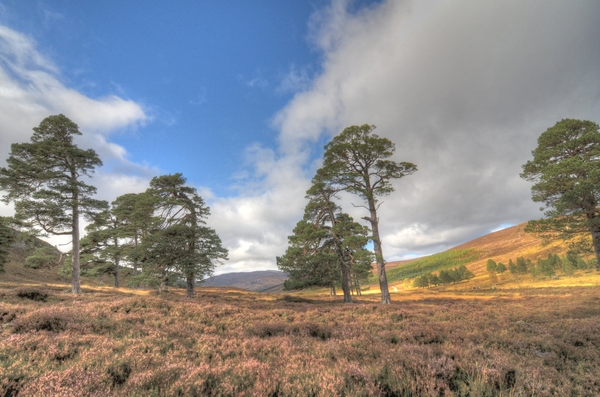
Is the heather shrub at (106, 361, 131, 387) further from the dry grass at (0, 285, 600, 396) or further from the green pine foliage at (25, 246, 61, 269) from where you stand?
the green pine foliage at (25, 246, 61, 269)

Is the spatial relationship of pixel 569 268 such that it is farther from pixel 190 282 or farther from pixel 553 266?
pixel 190 282

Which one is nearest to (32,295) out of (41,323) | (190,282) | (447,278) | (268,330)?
(41,323)

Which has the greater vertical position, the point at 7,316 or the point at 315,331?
the point at 7,316

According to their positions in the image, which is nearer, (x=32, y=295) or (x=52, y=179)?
(x=32, y=295)

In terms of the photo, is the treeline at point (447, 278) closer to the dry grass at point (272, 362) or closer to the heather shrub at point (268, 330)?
the dry grass at point (272, 362)

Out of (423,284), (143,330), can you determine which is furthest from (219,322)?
(423,284)

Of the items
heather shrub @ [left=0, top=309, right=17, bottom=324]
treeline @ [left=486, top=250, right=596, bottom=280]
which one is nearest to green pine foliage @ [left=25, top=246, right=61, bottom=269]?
heather shrub @ [left=0, top=309, right=17, bottom=324]

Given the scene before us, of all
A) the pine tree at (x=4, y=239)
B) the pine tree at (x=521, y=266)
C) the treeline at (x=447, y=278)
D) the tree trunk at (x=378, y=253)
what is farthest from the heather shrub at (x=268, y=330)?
the pine tree at (x=521, y=266)

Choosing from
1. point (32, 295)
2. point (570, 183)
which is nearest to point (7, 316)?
point (32, 295)

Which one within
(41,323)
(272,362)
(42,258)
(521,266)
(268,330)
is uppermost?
(42,258)

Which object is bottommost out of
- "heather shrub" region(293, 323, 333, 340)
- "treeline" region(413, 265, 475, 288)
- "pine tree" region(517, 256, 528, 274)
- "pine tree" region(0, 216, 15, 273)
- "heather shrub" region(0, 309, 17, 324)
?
"treeline" region(413, 265, 475, 288)

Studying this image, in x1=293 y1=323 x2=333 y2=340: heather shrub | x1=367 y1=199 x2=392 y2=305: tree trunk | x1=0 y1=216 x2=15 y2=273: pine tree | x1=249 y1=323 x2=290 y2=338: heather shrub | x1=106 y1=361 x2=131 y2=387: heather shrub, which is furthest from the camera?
x1=0 y1=216 x2=15 y2=273: pine tree

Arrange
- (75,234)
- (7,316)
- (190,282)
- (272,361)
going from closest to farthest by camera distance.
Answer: (272,361), (7,316), (190,282), (75,234)

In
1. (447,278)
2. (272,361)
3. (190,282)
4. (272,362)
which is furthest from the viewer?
(447,278)
